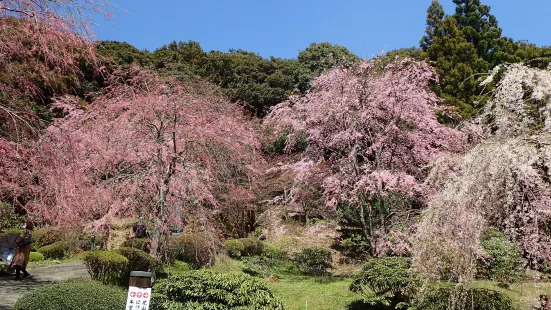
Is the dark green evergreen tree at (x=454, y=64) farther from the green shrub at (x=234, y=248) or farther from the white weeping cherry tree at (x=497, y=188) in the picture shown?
the white weeping cherry tree at (x=497, y=188)

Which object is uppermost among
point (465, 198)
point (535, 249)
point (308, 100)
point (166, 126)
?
point (308, 100)

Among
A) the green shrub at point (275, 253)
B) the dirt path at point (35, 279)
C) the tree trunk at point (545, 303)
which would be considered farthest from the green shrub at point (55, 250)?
the tree trunk at point (545, 303)

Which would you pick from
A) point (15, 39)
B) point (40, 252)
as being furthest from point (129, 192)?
point (40, 252)

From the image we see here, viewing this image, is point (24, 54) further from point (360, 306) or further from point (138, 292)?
point (360, 306)

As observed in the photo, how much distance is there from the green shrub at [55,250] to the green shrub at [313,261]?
7094 millimetres

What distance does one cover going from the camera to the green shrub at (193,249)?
39.3ft

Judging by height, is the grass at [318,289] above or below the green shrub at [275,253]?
below

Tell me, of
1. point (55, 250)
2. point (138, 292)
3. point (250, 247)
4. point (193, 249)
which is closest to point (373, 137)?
point (250, 247)

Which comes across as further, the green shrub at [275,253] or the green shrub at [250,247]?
the green shrub at [275,253]

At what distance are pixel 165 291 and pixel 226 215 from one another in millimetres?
9841

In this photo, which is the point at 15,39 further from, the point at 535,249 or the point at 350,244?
the point at 350,244

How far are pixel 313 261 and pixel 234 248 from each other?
8.19 feet

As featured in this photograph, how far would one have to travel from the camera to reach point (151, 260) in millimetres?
9461

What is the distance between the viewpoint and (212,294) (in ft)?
22.4
